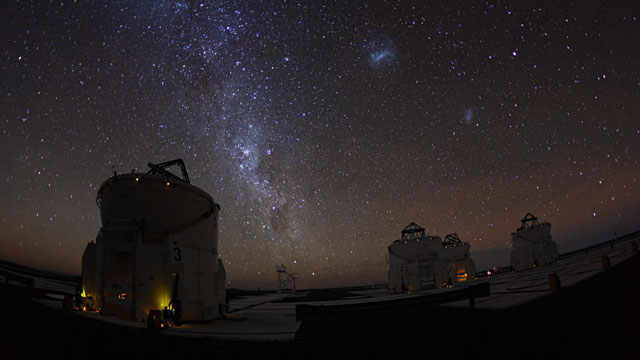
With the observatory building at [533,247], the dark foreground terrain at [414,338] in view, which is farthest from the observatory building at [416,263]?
the dark foreground terrain at [414,338]

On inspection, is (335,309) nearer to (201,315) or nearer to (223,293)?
(201,315)

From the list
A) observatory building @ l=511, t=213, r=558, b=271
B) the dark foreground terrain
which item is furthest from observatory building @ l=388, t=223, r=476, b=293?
the dark foreground terrain

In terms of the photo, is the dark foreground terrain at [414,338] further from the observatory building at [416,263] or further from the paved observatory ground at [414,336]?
the observatory building at [416,263]

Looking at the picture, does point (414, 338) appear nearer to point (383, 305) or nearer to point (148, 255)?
point (383, 305)

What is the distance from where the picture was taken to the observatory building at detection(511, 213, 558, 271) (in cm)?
4559

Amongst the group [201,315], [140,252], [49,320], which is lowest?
[201,315]

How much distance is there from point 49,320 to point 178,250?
4670 mm

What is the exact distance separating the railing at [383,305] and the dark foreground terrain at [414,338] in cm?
42

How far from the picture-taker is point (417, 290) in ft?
111

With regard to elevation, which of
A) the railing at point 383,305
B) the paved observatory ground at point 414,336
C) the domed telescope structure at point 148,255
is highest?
the domed telescope structure at point 148,255

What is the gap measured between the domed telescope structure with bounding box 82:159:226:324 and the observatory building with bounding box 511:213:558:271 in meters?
51.5

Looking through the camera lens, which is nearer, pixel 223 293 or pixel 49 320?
pixel 49 320

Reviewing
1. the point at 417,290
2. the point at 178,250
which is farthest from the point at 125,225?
the point at 417,290

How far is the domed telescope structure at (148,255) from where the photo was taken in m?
12.4
